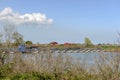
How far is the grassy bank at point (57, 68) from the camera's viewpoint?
10570 mm

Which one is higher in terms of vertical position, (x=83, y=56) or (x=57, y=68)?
(x=83, y=56)

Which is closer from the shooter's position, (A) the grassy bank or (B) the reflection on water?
(A) the grassy bank

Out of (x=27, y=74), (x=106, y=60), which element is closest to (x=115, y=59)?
(x=106, y=60)

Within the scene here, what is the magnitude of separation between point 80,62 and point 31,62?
3084 millimetres

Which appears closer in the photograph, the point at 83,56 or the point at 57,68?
the point at 83,56

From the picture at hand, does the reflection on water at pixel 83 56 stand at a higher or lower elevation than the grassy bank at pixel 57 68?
higher

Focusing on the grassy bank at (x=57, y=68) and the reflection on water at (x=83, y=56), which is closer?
the grassy bank at (x=57, y=68)

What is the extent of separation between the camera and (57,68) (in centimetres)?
1290

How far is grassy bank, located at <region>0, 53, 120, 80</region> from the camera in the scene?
34.7 ft

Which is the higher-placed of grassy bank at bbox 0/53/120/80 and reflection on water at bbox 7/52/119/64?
reflection on water at bbox 7/52/119/64

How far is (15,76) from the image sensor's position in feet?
44.2

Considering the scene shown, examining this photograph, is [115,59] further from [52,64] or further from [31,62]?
[31,62]

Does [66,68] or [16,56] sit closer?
[66,68]

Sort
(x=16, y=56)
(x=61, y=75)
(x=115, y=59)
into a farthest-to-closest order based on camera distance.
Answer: (x=16, y=56), (x=61, y=75), (x=115, y=59)
